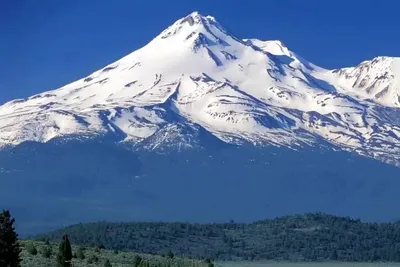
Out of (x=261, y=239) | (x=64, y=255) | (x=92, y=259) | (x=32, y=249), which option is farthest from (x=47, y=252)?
(x=261, y=239)

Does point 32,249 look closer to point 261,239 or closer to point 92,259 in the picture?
point 92,259

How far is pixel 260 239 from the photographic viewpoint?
6201 inches

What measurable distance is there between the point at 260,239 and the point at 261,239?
0.95 ft

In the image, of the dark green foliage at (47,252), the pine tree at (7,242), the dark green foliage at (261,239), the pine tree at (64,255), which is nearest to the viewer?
the pine tree at (7,242)

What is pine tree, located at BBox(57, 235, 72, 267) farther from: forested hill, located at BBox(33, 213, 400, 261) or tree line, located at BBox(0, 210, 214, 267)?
forested hill, located at BBox(33, 213, 400, 261)

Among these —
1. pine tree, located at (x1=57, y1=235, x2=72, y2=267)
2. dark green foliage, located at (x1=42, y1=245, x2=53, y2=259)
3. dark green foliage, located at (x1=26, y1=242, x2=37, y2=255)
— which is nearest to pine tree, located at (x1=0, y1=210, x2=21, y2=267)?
pine tree, located at (x1=57, y1=235, x2=72, y2=267)

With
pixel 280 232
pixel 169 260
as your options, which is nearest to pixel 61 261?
pixel 169 260

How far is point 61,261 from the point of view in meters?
39.6

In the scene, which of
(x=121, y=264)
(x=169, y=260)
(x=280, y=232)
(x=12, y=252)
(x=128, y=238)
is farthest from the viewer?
(x=280, y=232)

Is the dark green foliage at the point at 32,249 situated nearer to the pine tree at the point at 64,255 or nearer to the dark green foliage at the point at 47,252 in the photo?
the dark green foliage at the point at 47,252

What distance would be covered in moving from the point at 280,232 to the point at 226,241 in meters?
14.1

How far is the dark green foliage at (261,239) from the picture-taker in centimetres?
13975

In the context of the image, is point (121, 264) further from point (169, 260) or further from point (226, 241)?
point (226, 241)

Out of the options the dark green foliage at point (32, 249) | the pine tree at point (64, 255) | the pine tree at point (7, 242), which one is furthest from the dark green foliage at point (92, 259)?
the pine tree at point (7, 242)
